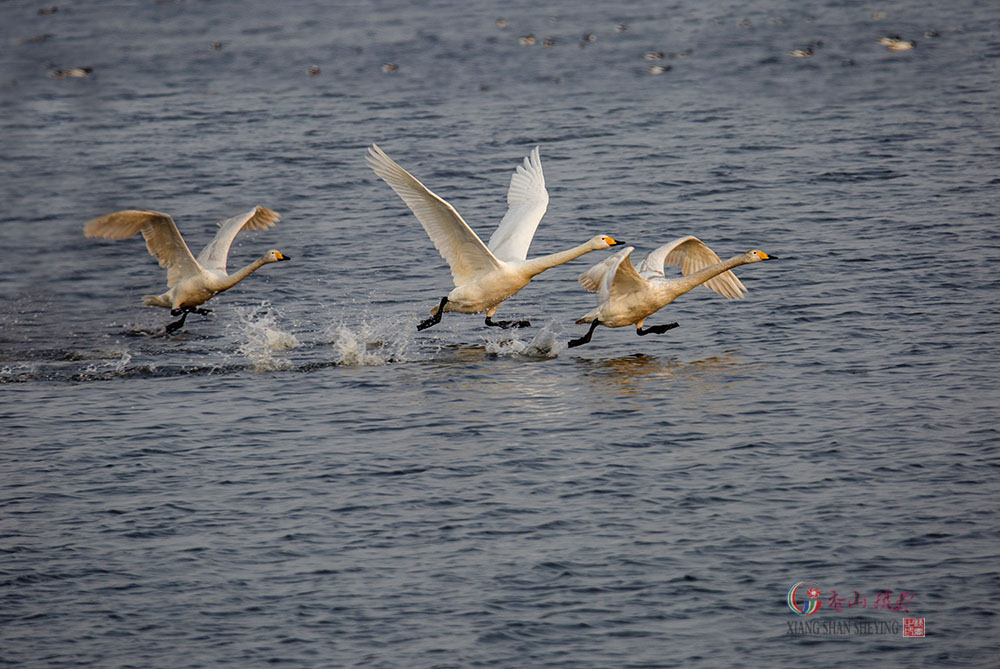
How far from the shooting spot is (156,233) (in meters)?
17.1

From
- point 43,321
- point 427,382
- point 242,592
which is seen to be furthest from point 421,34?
point 242,592

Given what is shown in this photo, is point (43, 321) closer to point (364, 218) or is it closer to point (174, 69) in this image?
point (364, 218)

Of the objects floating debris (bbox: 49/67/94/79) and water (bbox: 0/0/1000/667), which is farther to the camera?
floating debris (bbox: 49/67/94/79)

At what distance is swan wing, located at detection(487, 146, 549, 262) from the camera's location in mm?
17047

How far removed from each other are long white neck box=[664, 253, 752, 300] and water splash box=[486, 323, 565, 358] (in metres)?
1.57

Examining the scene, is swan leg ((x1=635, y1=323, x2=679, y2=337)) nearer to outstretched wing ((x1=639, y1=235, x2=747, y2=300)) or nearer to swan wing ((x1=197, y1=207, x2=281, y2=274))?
outstretched wing ((x1=639, y1=235, x2=747, y2=300))

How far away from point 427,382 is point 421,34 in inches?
1005

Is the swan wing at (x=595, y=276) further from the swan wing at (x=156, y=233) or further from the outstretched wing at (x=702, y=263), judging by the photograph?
the swan wing at (x=156, y=233)

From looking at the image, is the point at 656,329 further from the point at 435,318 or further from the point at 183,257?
the point at 183,257

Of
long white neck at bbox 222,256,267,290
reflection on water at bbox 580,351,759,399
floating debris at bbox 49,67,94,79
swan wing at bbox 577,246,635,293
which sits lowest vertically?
reflection on water at bbox 580,351,759,399

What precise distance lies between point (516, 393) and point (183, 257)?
5.21 meters

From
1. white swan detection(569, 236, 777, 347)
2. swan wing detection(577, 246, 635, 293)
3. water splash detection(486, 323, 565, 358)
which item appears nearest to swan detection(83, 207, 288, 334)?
water splash detection(486, 323, 565, 358)

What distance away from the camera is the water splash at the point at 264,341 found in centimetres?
1641

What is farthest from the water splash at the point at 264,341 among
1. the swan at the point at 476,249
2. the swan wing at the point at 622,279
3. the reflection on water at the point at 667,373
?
the swan wing at the point at 622,279
